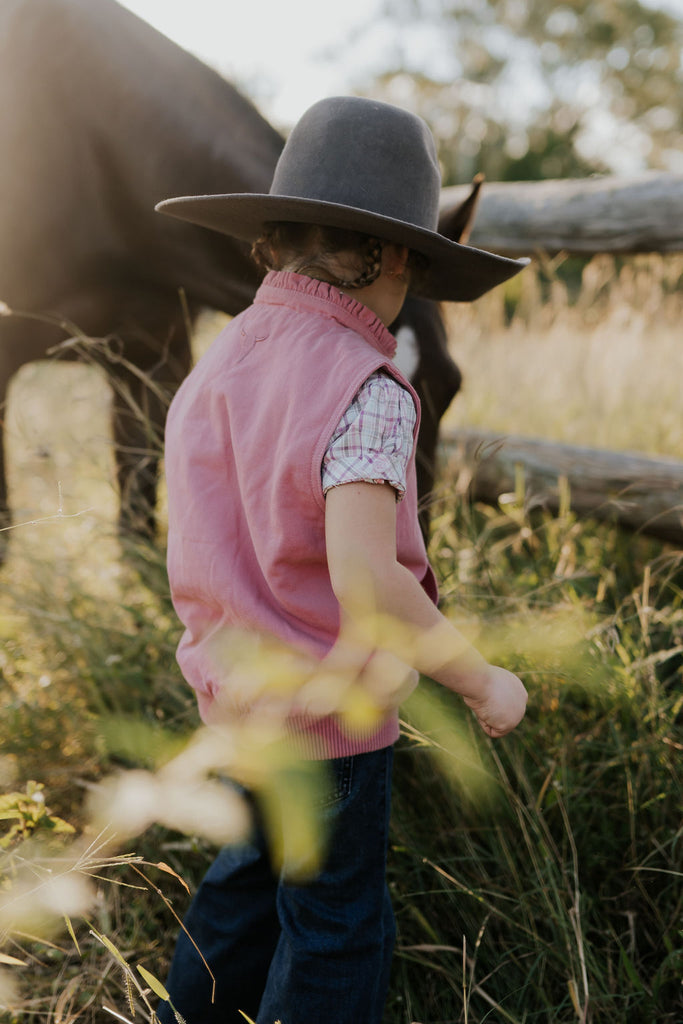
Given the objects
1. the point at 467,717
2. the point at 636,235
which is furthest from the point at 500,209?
the point at 467,717

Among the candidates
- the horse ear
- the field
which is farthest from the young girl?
the horse ear

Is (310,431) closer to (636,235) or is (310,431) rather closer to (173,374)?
(173,374)

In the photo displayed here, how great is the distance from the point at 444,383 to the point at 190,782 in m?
0.99

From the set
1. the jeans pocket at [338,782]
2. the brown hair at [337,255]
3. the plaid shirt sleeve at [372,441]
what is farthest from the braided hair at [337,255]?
the jeans pocket at [338,782]

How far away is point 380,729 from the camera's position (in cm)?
112

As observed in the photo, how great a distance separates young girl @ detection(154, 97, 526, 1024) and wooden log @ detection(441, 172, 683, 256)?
1.42 meters

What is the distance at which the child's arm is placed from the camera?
89 centimetres

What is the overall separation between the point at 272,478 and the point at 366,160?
466 millimetres

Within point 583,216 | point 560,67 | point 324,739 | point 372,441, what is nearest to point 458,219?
point 372,441

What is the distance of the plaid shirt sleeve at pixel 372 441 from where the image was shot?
2.92 ft

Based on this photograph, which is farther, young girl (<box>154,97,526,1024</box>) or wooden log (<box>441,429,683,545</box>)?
wooden log (<box>441,429,683,545</box>)

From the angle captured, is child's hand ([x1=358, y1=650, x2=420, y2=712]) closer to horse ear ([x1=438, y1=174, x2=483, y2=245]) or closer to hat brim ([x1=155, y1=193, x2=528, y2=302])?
hat brim ([x1=155, y1=193, x2=528, y2=302])

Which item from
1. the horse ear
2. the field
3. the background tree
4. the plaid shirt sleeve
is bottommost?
the field

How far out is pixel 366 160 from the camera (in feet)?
3.47
